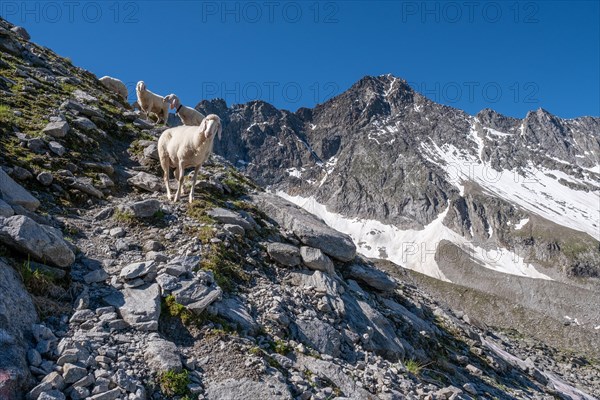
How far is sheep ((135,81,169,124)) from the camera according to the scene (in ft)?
81.9

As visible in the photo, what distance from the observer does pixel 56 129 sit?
13.8 m

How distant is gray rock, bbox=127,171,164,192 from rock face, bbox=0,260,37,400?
7286 mm

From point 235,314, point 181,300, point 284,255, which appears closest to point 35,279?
point 181,300

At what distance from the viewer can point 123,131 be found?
58.6 feet

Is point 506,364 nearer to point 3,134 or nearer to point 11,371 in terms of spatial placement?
point 11,371

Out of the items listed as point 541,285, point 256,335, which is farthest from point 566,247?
point 256,335

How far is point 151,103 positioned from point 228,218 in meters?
17.9

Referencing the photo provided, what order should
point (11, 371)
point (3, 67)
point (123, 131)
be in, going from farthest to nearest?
point (3, 67)
point (123, 131)
point (11, 371)

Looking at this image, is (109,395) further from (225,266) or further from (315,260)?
(315,260)

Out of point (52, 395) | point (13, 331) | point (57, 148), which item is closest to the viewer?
point (52, 395)

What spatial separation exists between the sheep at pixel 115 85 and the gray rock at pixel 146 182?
813 inches

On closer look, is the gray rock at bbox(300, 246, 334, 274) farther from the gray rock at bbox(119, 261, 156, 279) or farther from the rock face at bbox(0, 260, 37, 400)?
the rock face at bbox(0, 260, 37, 400)

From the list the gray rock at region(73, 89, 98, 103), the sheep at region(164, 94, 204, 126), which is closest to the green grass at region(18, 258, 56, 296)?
the gray rock at region(73, 89, 98, 103)

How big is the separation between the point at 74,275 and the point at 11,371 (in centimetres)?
278
